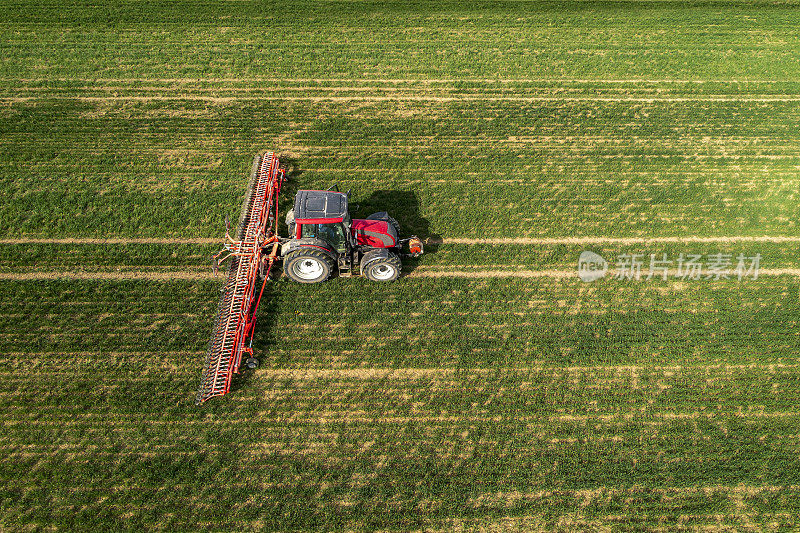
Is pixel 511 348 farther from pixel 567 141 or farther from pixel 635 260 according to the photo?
pixel 567 141

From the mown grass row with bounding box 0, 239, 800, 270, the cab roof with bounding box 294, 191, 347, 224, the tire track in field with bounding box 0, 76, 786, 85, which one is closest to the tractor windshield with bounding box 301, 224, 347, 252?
the cab roof with bounding box 294, 191, 347, 224

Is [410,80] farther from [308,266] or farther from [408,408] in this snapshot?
[408,408]

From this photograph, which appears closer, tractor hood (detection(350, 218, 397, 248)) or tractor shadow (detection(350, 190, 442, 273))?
tractor hood (detection(350, 218, 397, 248))

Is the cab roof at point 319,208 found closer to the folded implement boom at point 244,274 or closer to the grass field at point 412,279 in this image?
the folded implement boom at point 244,274

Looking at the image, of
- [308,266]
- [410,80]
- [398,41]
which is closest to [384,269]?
[308,266]

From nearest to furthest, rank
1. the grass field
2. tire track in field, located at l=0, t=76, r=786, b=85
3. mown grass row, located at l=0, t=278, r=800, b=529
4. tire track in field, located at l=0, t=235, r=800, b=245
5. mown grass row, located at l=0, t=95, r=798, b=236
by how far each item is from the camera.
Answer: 1. mown grass row, located at l=0, t=278, r=800, b=529
2. the grass field
3. tire track in field, located at l=0, t=235, r=800, b=245
4. mown grass row, located at l=0, t=95, r=798, b=236
5. tire track in field, located at l=0, t=76, r=786, b=85

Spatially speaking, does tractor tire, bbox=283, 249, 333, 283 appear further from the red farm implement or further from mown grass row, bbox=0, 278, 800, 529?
mown grass row, bbox=0, 278, 800, 529
